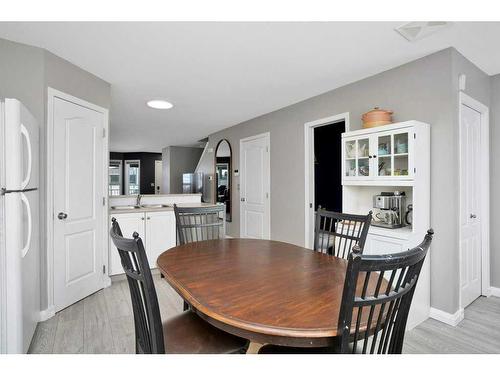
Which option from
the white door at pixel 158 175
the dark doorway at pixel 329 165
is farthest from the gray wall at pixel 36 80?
the white door at pixel 158 175

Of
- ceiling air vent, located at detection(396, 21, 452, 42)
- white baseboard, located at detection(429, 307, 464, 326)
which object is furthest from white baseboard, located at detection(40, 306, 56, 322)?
ceiling air vent, located at detection(396, 21, 452, 42)

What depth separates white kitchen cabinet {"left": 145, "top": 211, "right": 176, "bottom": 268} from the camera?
3.45m

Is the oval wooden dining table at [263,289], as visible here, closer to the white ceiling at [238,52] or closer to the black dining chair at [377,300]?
the black dining chair at [377,300]

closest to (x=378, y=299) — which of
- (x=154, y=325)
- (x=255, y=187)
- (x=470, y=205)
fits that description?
(x=154, y=325)

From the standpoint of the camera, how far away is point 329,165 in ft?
14.8

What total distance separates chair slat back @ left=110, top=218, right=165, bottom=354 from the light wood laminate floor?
3.42ft

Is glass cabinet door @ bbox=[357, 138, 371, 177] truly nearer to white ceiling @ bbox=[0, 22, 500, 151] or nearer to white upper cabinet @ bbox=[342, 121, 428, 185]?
white upper cabinet @ bbox=[342, 121, 428, 185]

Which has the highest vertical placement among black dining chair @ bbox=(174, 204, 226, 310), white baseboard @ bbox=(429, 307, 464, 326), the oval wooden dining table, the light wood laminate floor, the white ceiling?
the white ceiling

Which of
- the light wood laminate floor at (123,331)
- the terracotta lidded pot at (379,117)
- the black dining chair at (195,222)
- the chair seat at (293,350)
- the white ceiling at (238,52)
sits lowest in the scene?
the light wood laminate floor at (123,331)

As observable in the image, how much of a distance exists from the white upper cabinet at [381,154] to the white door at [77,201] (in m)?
2.56

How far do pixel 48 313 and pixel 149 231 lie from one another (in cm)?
131

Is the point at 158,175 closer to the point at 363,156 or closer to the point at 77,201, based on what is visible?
the point at 77,201

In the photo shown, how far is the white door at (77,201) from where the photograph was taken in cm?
245
